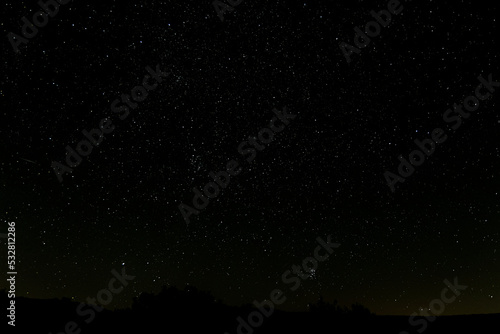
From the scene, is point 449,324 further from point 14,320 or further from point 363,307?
point 14,320

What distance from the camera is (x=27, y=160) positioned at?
6.62 metres

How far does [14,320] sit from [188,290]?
6600 millimetres

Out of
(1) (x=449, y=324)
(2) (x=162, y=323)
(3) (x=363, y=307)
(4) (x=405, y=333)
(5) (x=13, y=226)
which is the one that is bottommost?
(3) (x=363, y=307)

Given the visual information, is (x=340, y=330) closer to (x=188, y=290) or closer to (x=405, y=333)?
(x=405, y=333)

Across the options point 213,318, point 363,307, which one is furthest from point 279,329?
point 363,307

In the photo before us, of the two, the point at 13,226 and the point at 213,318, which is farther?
the point at 213,318

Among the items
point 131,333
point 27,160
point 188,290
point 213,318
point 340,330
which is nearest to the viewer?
point 27,160

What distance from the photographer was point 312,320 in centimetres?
820

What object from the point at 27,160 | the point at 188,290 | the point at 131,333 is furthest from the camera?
the point at 188,290

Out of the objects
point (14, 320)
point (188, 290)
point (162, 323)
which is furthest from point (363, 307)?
point (14, 320)

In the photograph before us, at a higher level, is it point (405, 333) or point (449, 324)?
point (405, 333)

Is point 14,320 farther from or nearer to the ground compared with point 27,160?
nearer to the ground

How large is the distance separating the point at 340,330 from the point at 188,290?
6.46 meters

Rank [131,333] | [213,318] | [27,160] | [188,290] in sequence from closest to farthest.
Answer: [27,160] → [131,333] → [213,318] → [188,290]
